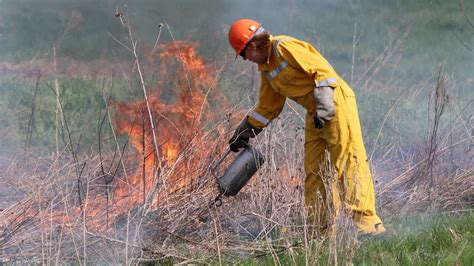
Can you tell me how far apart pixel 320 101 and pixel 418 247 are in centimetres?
126

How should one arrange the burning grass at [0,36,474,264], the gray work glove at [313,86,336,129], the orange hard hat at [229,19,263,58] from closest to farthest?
1. the burning grass at [0,36,474,264]
2. the gray work glove at [313,86,336,129]
3. the orange hard hat at [229,19,263,58]

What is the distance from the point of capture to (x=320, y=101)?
211 inches

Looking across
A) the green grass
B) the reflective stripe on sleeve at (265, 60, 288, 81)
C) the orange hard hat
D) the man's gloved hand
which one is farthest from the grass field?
the orange hard hat

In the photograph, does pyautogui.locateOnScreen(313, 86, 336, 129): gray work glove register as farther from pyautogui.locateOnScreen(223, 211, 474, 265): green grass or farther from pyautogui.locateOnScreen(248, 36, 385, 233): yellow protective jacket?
pyautogui.locateOnScreen(223, 211, 474, 265): green grass

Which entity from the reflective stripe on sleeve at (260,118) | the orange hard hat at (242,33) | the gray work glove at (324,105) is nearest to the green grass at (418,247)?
the gray work glove at (324,105)

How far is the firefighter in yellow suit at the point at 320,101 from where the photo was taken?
540 cm

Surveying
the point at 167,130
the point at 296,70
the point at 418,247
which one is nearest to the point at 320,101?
the point at 296,70

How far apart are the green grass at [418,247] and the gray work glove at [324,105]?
0.94 m

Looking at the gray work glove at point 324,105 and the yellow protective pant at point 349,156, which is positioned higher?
the gray work glove at point 324,105

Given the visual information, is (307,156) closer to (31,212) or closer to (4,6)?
(31,212)

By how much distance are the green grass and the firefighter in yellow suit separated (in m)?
0.34

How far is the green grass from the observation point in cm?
442

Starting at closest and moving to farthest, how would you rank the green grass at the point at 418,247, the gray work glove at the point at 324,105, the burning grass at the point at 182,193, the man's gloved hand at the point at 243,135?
the green grass at the point at 418,247 < the burning grass at the point at 182,193 < the gray work glove at the point at 324,105 < the man's gloved hand at the point at 243,135

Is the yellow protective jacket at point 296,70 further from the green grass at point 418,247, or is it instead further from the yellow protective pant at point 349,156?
the green grass at point 418,247
